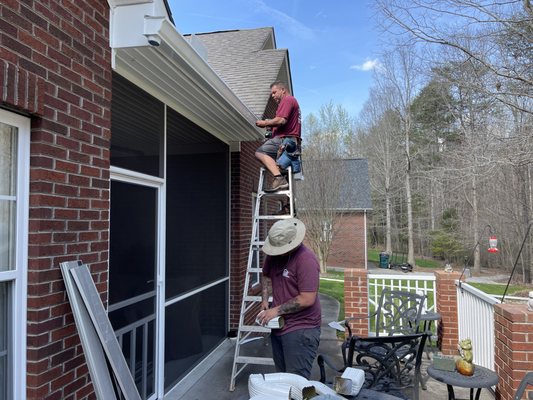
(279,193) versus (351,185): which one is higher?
(351,185)

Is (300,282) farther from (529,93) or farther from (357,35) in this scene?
(357,35)

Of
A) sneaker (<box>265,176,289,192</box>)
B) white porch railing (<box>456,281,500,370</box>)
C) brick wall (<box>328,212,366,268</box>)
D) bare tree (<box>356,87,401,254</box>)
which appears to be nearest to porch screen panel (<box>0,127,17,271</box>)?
sneaker (<box>265,176,289,192</box>)

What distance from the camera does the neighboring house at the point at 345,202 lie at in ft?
55.3

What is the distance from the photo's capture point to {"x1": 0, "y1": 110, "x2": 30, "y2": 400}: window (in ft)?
6.49

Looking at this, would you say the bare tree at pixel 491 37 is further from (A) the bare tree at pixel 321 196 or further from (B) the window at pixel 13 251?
(A) the bare tree at pixel 321 196

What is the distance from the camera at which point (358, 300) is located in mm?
5984

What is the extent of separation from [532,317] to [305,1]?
337 inches

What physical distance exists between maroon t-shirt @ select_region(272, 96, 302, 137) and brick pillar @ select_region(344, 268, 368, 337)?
2.47 meters

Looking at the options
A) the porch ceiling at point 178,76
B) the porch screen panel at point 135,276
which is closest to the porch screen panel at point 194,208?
the porch ceiling at point 178,76

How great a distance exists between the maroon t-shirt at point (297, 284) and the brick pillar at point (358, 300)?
3.04 m

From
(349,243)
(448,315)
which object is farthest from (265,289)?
(349,243)

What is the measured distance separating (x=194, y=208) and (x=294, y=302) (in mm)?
2447

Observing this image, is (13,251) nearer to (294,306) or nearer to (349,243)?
(294,306)

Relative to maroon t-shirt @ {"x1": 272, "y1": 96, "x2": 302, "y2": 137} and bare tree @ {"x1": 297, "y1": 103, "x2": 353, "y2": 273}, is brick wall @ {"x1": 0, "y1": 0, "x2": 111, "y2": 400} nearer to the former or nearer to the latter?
maroon t-shirt @ {"x1": 272, "y1": 96, "x2": 302, "y2": 137}
